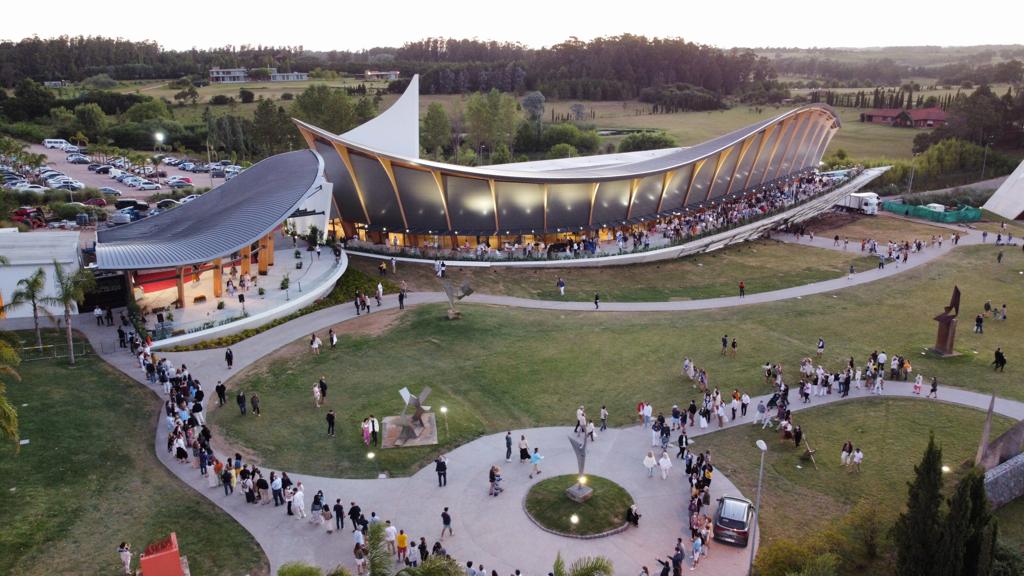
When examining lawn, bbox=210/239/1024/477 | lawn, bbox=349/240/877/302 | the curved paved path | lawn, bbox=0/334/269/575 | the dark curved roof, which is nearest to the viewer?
lawn, bbox=0/334/269/575

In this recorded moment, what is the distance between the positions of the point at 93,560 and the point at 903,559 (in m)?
18.0

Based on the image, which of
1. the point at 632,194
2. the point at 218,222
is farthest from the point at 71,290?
the point at 632,194

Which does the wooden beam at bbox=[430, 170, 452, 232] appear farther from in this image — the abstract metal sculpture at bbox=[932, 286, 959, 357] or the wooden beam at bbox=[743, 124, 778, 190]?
the wooden beam at bbox=[743, 124, 778, 190]

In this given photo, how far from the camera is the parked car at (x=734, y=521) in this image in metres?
18.6

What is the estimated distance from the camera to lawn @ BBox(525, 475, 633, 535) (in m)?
19.2

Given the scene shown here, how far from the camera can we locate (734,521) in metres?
18.8

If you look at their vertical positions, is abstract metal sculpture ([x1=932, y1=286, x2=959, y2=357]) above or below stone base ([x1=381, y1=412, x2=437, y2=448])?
above

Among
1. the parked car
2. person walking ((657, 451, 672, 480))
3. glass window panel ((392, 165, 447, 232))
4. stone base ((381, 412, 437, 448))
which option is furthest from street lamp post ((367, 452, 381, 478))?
glass window panel ((392, 165, 447, 232))

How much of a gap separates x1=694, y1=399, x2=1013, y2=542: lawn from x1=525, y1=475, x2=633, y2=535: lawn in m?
3.68

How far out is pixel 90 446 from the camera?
22188mm

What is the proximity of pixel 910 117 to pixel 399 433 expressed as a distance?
406ft

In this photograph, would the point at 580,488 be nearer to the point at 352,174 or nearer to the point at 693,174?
the point at 352,174

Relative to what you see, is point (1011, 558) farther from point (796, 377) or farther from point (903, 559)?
point (796, 377)

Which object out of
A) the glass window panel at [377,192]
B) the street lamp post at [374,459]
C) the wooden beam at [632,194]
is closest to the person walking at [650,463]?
the street lamp post at [374,459]
